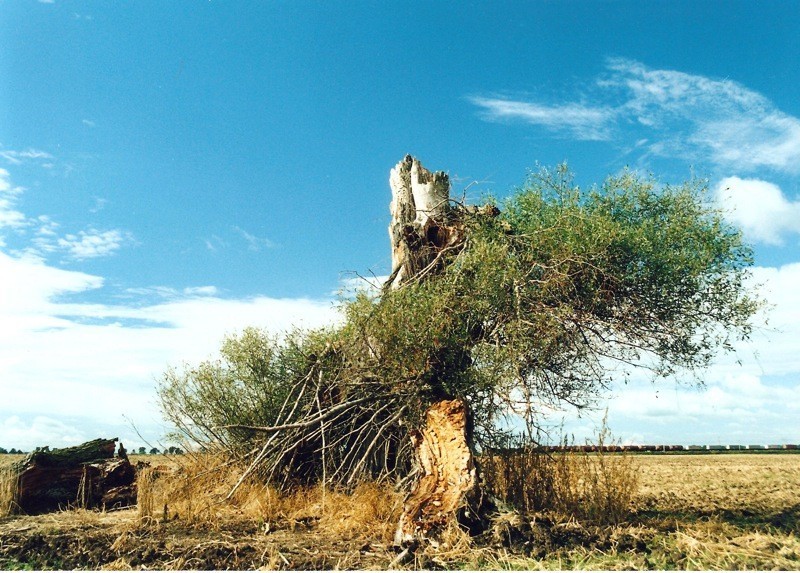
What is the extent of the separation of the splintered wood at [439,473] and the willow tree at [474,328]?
0.16 feet

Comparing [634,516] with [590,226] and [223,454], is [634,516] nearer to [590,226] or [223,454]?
[590,226]

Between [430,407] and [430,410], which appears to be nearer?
[430,410]

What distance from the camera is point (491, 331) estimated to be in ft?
38.5

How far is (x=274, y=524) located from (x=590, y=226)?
26.6 ft

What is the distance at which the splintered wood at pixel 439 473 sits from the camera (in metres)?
8.62

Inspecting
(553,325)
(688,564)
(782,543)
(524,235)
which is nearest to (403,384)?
(553,325)

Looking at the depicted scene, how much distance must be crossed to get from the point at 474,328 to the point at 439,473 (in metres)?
3.44

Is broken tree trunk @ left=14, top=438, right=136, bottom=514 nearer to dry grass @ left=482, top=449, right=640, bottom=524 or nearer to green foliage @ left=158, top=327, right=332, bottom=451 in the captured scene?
green foliage @ left=158, top=327, right=332, bottom=451

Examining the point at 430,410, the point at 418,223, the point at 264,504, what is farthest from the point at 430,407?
the point at 418,223

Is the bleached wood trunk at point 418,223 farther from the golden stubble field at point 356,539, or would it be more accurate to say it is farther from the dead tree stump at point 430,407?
the golden stubble field at point 356,539

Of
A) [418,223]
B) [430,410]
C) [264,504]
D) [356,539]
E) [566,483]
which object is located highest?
[418,223]

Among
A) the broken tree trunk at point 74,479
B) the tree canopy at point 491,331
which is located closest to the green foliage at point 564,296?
the tree canopy at point 491,331

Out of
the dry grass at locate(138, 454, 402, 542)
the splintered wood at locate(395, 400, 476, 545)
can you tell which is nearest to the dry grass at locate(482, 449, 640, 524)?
the splintered wood at locate(395, 400, 476, 545)

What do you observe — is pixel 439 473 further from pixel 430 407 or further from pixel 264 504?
pixel 264 504
